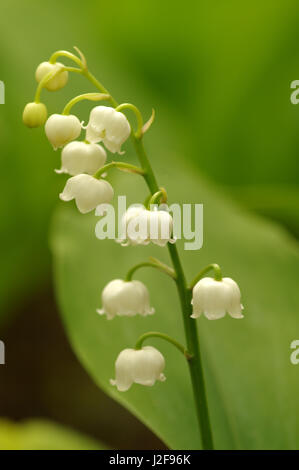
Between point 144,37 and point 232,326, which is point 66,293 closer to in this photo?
point 232,326

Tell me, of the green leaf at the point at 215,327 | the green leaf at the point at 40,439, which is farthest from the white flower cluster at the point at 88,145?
the green leaf at the point at 40,439

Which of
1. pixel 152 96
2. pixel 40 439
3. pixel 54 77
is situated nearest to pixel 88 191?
pixel 54 77

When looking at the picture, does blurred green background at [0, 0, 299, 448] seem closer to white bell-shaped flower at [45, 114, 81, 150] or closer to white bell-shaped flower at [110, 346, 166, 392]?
Result: white bell-shaped flower at [110, 346, 166, 392]

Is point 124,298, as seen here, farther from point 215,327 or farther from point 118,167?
point 215,327

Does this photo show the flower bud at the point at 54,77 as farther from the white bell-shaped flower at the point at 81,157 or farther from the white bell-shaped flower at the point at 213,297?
the white bell-shaped flower at the point at 213,297

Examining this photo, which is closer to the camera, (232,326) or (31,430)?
(232,326)
